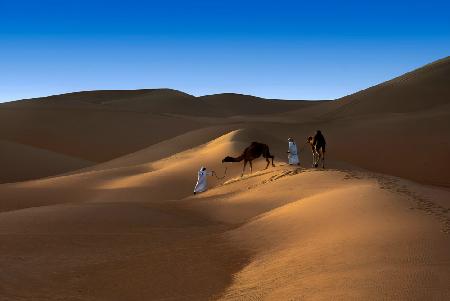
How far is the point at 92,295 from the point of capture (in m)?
7.09

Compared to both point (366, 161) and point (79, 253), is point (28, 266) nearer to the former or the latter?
point (79, 253)

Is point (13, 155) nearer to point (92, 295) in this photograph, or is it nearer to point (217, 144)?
point (217, 144)

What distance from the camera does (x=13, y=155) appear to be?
39.7 metres

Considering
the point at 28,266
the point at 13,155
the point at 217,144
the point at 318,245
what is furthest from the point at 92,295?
the point at 13,155

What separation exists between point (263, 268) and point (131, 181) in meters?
16.0

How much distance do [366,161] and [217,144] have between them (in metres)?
11.6

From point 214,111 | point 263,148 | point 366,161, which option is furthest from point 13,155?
point 214,111

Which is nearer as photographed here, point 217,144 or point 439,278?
point 439,278

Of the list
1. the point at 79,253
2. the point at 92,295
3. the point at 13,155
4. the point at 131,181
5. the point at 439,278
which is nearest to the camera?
the point at 439,278

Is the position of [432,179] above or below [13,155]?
below

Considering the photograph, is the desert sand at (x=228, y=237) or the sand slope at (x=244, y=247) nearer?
the sand slope at (x=244, y=247)

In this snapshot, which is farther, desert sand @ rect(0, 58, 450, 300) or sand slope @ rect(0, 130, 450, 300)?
desert sand @ rect(0, 58, 450, 300)

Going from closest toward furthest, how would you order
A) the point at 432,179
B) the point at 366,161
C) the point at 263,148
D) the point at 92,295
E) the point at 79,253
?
the point at 92,295
the point at 79,253
the point at 263,148
the point at 432,179
the point at 366,161

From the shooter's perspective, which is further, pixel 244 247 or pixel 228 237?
pixel 228 237
